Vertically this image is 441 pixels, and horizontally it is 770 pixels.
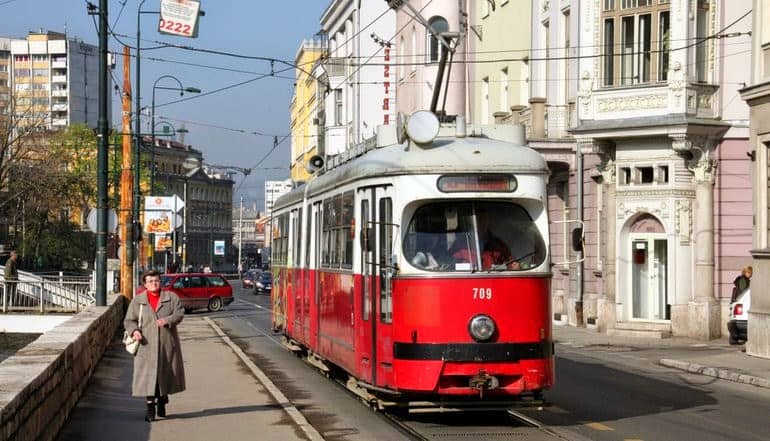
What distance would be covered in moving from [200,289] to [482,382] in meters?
37.8

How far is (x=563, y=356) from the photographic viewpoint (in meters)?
26.4

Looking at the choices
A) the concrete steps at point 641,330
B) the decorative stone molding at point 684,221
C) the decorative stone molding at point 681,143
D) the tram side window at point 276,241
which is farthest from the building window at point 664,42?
the tram side window at point 276,241

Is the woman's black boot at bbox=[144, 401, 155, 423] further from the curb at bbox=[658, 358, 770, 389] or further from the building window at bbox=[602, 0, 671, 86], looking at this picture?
the building window at bbox=[602, 0, 671, 86]

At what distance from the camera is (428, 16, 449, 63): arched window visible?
51.9 meters

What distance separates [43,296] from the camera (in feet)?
137

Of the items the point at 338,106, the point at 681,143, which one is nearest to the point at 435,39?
the point at 681,143

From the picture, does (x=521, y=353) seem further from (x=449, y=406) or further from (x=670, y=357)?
(x=670, y=357)

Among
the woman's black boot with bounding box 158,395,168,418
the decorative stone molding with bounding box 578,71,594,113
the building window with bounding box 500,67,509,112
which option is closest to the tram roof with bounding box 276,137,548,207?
the woman's black boot with bounding box 158,395,168,418

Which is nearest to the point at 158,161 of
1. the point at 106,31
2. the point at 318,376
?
the point at 106,31

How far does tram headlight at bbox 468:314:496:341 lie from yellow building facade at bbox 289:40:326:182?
222ft

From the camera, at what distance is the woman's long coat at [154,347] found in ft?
45.8

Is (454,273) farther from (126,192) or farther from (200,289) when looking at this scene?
(200,289)

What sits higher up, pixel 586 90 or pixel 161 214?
pixel 586 90

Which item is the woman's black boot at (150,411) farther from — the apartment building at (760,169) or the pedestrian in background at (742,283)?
the pedestrian in background at (742,283)
